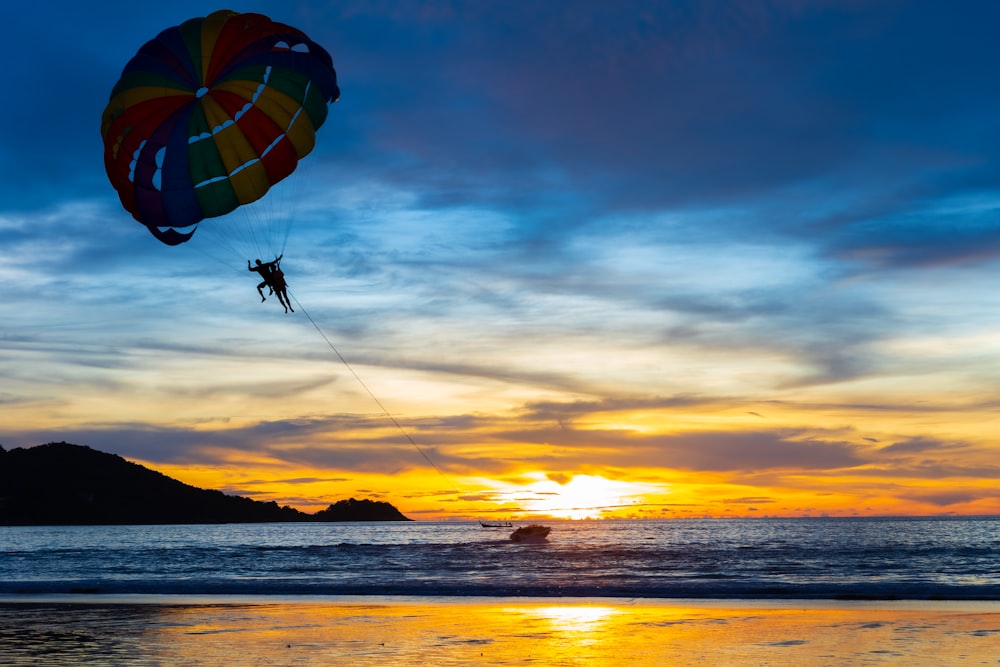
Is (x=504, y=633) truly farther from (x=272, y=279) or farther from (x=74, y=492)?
(x=74, y=492)

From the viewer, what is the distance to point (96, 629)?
19.1 metres

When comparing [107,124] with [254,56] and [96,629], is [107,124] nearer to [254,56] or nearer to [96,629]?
[254,56]

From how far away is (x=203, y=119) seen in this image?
19766 millimetres

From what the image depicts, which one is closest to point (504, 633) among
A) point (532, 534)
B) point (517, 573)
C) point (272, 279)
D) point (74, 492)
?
point (272, 279)

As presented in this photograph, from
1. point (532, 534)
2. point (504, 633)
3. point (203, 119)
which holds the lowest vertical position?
point (504, 633)

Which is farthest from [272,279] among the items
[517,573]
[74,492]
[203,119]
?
[74,492]

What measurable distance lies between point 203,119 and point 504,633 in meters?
12.1

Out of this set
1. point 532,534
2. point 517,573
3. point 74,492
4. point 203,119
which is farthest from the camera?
point 74,492

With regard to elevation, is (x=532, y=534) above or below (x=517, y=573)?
above

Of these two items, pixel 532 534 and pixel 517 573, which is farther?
pixel 532 534

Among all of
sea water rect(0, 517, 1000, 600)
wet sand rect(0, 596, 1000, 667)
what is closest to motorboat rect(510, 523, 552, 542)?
sea water rect(0, 517, 1000, 600)

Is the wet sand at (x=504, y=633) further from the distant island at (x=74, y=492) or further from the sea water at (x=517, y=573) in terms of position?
the distant island at (x=74, y=492)

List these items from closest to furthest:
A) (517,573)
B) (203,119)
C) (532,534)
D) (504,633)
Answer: (504,633)
(203,119)
(517,573)
(532,534)

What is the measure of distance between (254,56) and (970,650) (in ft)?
57.5
